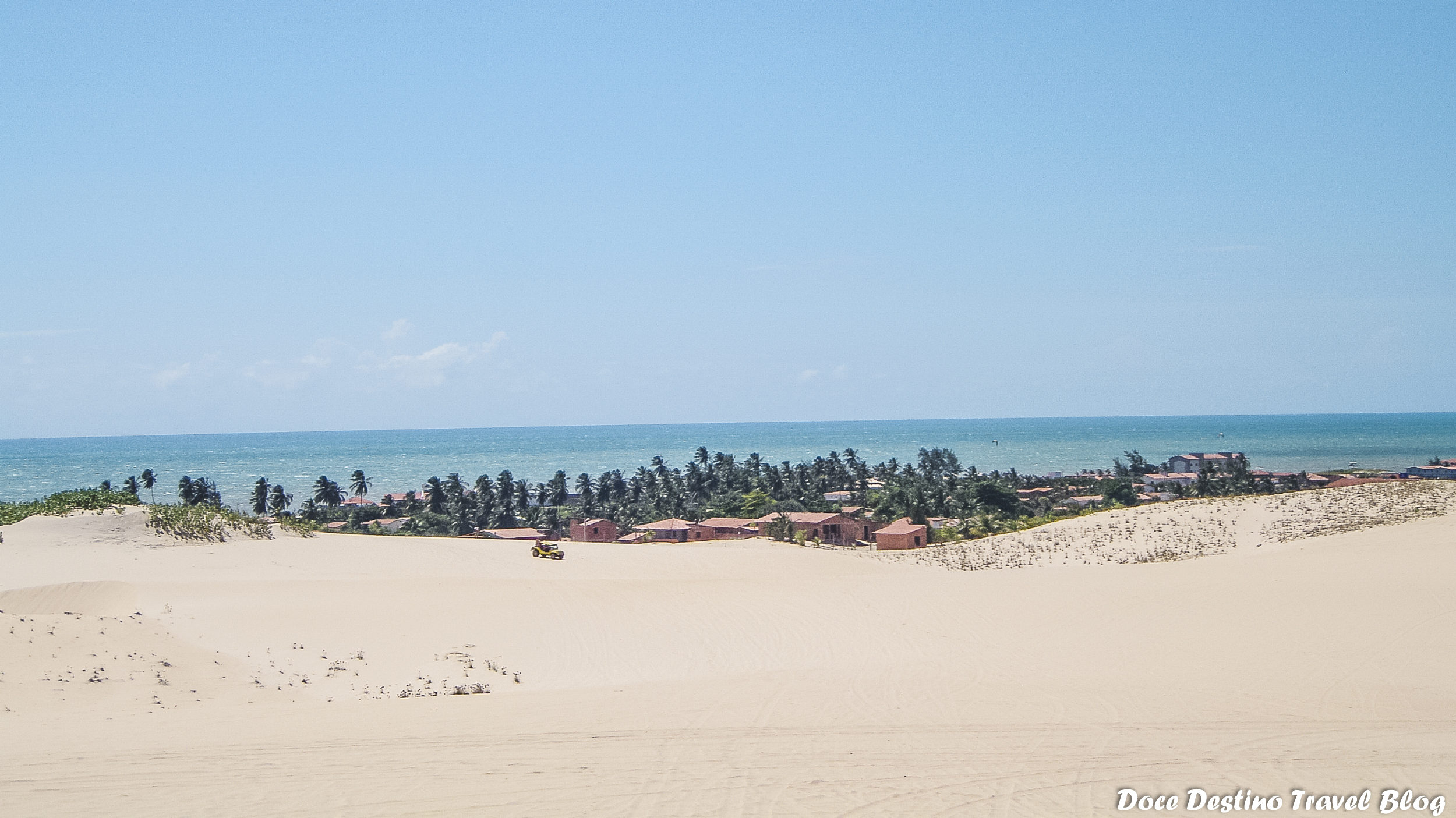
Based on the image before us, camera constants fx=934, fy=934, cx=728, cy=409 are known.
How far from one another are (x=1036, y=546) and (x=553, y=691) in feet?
70.9

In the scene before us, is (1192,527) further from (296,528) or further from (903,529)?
(296,528)

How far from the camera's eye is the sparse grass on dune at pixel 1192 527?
27.6 metres

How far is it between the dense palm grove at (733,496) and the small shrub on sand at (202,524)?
59.2 feet

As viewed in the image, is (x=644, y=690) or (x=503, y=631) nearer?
(x=644, y=690)

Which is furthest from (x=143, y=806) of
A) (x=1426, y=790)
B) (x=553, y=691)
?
(x=1426, y=790)

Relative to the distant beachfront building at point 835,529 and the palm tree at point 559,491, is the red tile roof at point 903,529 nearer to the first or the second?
the distant beachfront building at point 835,529

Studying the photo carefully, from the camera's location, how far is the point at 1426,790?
7668 mm

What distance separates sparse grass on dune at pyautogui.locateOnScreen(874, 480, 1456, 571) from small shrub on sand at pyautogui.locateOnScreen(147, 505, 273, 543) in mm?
19851

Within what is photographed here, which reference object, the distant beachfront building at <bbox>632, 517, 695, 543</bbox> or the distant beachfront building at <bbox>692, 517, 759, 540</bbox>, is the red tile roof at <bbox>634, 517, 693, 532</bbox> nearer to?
the distant beachfront building at <bbox>632, 517, 695, 543</bbox>

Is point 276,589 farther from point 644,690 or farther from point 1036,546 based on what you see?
point 1036,546

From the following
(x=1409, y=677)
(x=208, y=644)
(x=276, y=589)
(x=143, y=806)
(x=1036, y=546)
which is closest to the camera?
(x=143, y=806)

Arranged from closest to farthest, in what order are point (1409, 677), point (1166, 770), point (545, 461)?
1. point (1166, 770)
2. point (1409, 677)
3. point (545, 461)

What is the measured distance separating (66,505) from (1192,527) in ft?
117

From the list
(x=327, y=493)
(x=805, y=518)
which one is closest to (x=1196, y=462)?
(x=805, y=518)
